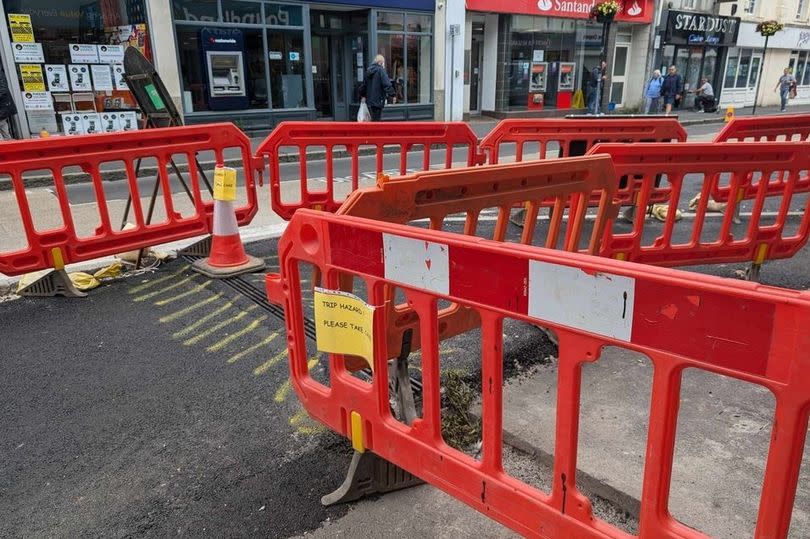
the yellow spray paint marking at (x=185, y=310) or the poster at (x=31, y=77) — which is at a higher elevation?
the poster at (x=31, y=77)

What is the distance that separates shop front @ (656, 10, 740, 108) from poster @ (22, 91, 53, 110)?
964 inches

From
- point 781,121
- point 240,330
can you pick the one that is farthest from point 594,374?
point 781,121

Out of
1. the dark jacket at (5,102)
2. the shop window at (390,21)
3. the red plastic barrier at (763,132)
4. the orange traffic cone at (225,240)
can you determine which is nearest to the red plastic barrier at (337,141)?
the orange traffic cone at (225,240)

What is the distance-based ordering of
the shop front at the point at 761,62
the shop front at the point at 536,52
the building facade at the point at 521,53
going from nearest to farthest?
the building facade at the point at 521,53 < the shop front at the point at 536,52 < the shop front at the point at 761,62

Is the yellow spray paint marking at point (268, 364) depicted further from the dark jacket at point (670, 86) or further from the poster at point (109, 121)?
the dark jacket at point (670, 86)

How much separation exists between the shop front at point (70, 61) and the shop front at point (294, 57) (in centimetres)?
130

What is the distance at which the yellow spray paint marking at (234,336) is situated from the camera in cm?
399

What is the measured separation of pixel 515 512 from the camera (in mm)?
1950

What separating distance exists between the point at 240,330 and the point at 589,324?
3.11 metres

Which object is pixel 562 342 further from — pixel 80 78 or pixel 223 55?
pixel 223 55

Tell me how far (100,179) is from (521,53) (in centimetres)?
2013

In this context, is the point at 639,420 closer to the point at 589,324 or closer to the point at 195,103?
the point at 589,324

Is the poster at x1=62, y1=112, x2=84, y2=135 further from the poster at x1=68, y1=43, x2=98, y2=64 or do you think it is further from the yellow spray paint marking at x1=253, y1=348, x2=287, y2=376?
the yellow spray paint marking at x1=253, y1=348, x2=287, y2=376

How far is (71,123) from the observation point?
13477 millimetres
